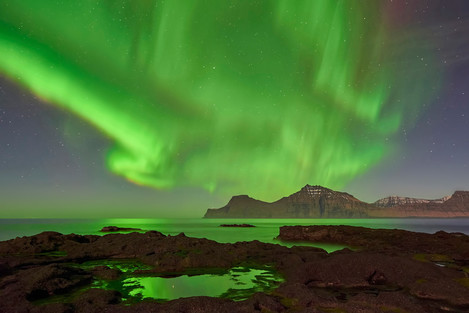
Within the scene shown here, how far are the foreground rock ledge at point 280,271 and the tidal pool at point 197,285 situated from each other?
4.85ft

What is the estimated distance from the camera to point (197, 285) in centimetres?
2270

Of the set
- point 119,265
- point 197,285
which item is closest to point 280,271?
point 197,285

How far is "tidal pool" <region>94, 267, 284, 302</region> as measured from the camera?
1934cm

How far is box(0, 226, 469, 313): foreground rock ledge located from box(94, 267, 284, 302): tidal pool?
148cm

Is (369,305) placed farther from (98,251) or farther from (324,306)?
(98,251)

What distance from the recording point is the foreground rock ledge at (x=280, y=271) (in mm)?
14984

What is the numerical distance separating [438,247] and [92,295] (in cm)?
4452

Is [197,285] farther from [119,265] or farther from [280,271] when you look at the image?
[119,265]

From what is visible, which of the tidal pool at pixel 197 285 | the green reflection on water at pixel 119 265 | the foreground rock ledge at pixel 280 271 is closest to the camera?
the foreground rock ledge at pixel 280 271

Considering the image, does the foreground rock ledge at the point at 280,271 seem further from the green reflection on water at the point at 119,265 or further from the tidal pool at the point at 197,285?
the tidal pool at the point at 197,285

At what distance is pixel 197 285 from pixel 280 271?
Result: 8.15 m

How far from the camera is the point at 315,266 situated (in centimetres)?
2353

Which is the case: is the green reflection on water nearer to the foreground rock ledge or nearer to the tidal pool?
the foreground rock ledge

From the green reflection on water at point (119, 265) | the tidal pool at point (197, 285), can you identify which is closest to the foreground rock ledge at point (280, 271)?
the green reflection on water at point (119, 265)
